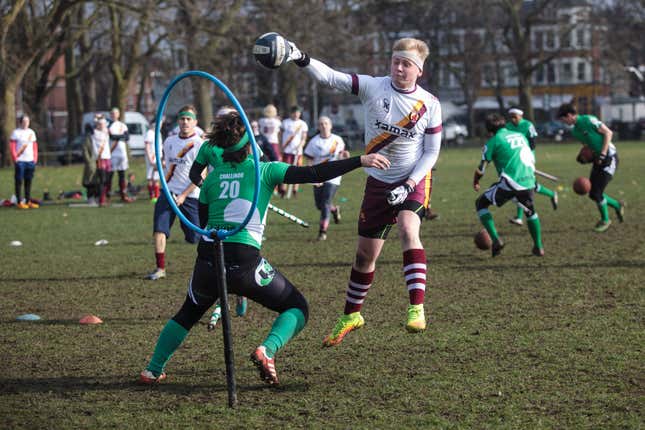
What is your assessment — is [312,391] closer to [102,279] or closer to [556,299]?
[556,299]

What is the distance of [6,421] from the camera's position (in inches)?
225

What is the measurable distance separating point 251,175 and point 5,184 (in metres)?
25.7

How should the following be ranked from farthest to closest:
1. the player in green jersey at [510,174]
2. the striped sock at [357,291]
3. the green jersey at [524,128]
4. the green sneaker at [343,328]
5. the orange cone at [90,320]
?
the green jersey at [524,128] → the player in green jersey at [510,174] → the orange cone at [90,320] → the striped sock at [357,291] → the green sneaker at [343,328]

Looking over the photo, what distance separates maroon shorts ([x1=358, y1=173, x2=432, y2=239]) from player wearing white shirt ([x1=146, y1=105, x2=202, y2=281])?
3.79 meters

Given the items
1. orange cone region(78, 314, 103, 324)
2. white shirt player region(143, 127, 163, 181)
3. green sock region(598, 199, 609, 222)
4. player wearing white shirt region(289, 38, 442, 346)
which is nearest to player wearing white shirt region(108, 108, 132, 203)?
white shirt player region(143, 127, 163, 181)

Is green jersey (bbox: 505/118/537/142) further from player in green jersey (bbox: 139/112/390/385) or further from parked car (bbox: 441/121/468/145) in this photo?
parked car (bbox: 441/121/468/145)

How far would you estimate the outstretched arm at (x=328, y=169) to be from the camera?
5973 mm

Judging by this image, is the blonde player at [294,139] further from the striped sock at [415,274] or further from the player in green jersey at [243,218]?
the player in green jersey at [243,218]

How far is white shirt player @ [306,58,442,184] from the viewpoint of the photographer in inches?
280

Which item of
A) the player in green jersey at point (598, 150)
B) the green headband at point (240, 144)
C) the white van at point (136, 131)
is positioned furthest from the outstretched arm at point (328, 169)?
the white van at point (136, 131)

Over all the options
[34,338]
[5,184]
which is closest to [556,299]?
[34,338]

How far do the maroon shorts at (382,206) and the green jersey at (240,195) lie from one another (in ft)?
4.31

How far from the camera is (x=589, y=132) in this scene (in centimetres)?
1484

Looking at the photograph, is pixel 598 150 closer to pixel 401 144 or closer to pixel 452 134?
pixel 401 144
